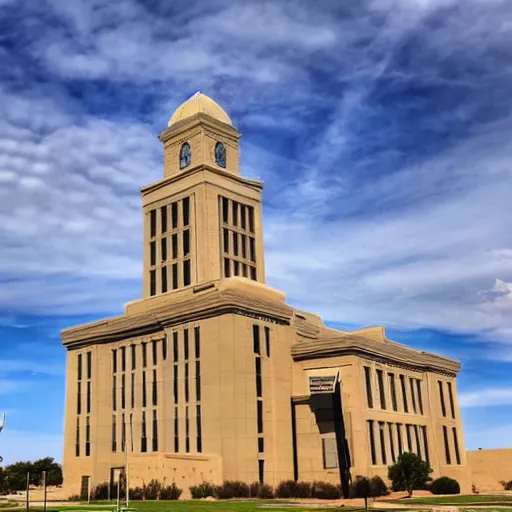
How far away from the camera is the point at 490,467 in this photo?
113 metres

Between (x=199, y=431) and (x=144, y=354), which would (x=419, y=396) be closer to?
(x=199, y=431)

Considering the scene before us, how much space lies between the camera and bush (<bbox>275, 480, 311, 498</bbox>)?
78.0m

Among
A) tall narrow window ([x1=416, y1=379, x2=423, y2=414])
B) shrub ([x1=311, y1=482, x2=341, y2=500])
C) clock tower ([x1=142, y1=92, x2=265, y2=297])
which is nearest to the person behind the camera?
shrub ([x1=311, y1=482, x2=341, y2=500])

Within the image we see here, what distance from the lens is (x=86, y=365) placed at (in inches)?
3760

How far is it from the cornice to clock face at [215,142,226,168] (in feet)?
99.7

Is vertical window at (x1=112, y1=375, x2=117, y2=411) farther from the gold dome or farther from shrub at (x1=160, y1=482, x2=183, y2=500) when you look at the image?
the gold dome

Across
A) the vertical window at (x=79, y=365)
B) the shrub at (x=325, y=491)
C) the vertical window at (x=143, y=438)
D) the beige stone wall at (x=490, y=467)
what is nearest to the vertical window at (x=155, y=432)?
the vertical window at (x=143, y=438)

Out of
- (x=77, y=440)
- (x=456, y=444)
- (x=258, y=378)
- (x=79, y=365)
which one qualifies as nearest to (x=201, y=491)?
(x=258, y=378)

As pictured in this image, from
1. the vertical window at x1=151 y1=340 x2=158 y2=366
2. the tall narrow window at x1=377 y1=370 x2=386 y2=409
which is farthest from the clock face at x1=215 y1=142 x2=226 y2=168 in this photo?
the tall narrow window at x1=377 y1=370 x2=386 y2=409

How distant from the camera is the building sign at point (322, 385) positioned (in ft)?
265

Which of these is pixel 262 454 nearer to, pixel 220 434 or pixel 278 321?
pixel 220 434

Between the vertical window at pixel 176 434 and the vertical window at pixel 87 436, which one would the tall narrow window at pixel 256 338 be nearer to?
the vertical window at pixel 176 434

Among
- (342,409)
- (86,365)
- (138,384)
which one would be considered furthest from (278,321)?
(86,365)

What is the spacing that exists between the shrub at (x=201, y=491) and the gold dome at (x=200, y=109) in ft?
178
